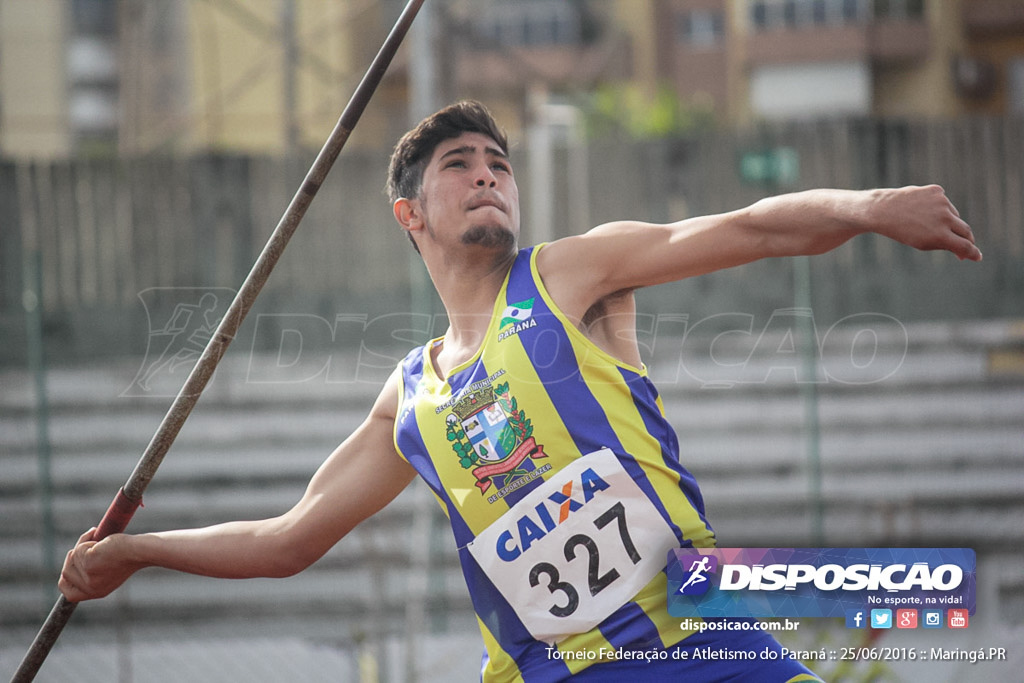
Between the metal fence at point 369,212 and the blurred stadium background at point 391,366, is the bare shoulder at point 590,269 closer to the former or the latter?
the blurred stadium background at point 391,366

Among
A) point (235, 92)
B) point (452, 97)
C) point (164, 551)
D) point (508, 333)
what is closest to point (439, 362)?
point (508, 333)

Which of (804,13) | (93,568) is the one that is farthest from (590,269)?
(804,13)

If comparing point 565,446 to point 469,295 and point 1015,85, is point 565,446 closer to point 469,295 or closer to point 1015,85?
point 469,295

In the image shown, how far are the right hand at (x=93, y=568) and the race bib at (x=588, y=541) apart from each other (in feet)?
4.25

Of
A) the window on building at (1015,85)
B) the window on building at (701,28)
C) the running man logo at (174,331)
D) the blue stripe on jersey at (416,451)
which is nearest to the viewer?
the blue stripe on jersey at (416,451)

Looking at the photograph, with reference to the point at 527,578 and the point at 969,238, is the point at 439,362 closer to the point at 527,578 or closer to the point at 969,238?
the point at 527,578

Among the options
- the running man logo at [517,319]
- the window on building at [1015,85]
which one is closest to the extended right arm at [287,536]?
the running man logo at [517,319]

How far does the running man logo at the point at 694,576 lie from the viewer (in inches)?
108

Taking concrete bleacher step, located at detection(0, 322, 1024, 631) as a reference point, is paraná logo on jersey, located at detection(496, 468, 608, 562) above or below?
above

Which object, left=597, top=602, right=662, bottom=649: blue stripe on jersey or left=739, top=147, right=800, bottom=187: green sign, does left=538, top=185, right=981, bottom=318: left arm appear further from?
left=739, top=147, right=800, bottom=187: green sign

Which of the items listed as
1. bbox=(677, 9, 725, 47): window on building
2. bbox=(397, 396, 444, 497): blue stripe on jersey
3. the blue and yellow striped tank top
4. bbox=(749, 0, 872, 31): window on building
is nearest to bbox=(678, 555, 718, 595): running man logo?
the blue and yellow striped tank top

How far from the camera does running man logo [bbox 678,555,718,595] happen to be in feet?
9.03

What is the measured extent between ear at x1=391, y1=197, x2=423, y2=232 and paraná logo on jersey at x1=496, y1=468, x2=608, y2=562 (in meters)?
0.96

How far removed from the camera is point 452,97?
907cm
